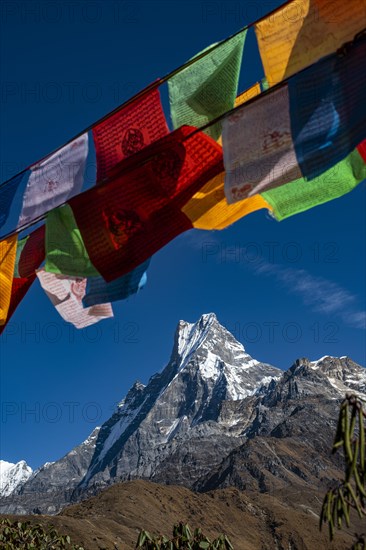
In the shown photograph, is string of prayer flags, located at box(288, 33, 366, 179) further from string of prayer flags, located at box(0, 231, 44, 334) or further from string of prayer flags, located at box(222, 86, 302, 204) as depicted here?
string of prayer flags, located at box(0, 231, 44, 334)

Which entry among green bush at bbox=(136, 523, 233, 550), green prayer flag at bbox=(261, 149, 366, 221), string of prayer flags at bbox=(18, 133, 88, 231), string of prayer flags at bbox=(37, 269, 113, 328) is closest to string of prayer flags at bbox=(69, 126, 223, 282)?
green prayer flag at bbox=(261, 149, 366, 221)

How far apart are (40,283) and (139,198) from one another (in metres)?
1.81

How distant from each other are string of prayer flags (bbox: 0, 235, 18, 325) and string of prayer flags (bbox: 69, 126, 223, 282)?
3.99ft

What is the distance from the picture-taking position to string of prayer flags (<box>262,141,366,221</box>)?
15.3 feet

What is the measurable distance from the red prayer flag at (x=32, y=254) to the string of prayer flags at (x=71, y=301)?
197mm

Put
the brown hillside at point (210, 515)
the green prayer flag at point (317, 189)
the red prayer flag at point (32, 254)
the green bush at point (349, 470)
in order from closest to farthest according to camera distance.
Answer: the green bush at point (349, 470) → the green prayer flag at point (317, 189) → the red prayer flag at point (32, 254) → the brown hillside at point (210, 515)

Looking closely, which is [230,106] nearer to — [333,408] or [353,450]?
[353,450]

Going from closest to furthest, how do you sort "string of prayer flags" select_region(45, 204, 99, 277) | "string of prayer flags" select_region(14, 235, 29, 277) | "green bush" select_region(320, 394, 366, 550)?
"green bush" select_region(320, 394, 366, 550), "string of prayer flags" select_region(45, 204, 99, 277), "string of prayer flags" select_region(14, 235, 29, 277)

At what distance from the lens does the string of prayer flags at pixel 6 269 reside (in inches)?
245

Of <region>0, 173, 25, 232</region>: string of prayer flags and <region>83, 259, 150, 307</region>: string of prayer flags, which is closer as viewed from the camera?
<region>83, 259, 150, 307</region>: string of prayer flags

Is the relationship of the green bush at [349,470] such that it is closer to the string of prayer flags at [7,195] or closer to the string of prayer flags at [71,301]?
the string of prayer flags at [71,301]

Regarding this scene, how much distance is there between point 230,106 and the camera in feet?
16.6

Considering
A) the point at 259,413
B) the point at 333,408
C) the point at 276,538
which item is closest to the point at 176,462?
the point at 259,413

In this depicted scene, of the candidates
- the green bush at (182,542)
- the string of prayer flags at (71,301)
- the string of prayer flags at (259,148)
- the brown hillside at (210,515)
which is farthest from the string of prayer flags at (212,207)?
the brown hillside at (210,515)
